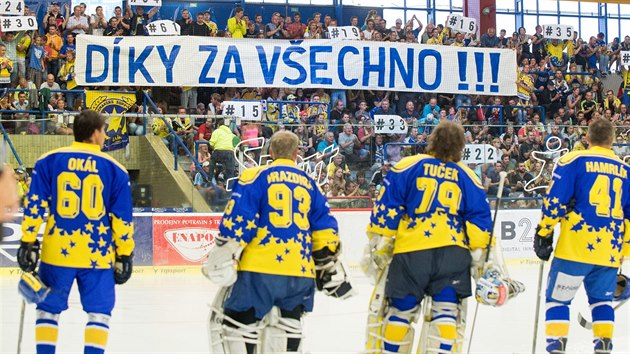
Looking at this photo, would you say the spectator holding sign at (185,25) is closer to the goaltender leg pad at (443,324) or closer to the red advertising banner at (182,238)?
the red advertising banner at (182,238)

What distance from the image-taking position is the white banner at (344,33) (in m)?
20.6

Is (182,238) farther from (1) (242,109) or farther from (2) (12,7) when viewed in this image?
(2) (12,7)

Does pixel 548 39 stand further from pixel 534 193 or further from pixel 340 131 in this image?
pixel 340 131

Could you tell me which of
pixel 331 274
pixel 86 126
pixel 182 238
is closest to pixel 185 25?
pixel 182 238

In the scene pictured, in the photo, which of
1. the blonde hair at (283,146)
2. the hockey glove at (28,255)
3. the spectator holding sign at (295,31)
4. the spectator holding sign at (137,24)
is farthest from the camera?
the spectator holding sign at (295,31)

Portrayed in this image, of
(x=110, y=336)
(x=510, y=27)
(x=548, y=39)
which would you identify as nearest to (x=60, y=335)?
(x=110, y=336)

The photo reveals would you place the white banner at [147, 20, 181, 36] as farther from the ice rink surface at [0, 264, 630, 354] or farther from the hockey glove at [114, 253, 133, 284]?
the hockey glove at [114, 253, 133, 284]

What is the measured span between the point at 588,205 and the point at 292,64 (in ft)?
42.3

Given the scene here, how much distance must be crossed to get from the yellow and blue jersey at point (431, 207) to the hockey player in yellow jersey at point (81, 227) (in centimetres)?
175

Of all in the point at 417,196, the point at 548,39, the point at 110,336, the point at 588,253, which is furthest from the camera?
the point at 548,39

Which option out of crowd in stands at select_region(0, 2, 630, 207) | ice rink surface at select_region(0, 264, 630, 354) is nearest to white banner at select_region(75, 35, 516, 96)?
crowd in stands at select_region(0, 2, 630, 207)

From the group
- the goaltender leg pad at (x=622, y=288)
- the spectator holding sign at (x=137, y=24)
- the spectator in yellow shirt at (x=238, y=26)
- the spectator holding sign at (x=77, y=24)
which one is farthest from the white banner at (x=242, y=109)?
the goaltender leg pad at (x=622, y=288)

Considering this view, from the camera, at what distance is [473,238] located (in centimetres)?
655

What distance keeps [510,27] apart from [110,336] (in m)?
24.4
